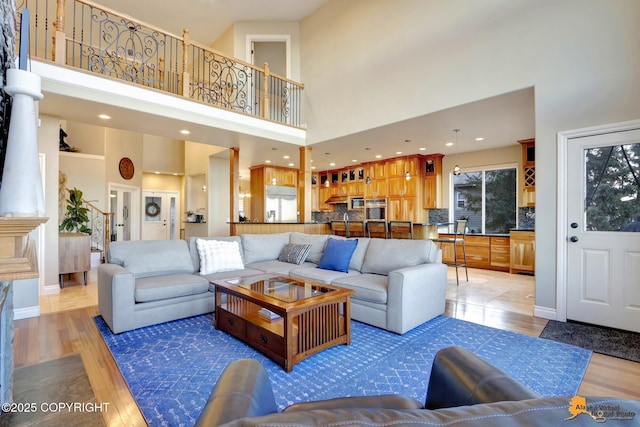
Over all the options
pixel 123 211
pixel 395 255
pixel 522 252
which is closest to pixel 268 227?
pixel 395 255

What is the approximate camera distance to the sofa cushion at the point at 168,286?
9.89ft

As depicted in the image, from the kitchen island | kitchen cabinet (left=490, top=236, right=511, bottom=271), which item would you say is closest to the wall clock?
the kitchen island

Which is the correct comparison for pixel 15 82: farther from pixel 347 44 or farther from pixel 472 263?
pixel 472 263

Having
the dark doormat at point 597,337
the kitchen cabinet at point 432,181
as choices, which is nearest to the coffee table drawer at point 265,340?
the dark doormat at point 597,337

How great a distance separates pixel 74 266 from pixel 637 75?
7.61 metres

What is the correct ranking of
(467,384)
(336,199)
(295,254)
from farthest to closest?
(336,199)
(295,254)
(467,384)

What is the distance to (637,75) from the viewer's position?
115 inches

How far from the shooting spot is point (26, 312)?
344 cm

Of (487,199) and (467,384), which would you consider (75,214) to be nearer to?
(467,384)

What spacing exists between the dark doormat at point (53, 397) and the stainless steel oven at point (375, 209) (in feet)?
22.5

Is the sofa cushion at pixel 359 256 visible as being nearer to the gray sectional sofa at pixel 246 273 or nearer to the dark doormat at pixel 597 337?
the gray sectional sofa at pixel 246 273

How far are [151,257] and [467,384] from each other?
3.55 meters

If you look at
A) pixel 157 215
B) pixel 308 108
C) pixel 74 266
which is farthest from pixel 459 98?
pixel 157 215

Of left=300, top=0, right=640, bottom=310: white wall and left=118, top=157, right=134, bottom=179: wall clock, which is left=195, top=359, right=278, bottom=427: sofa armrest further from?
left=118, top=157, right=134, bottom=179: wall clock
